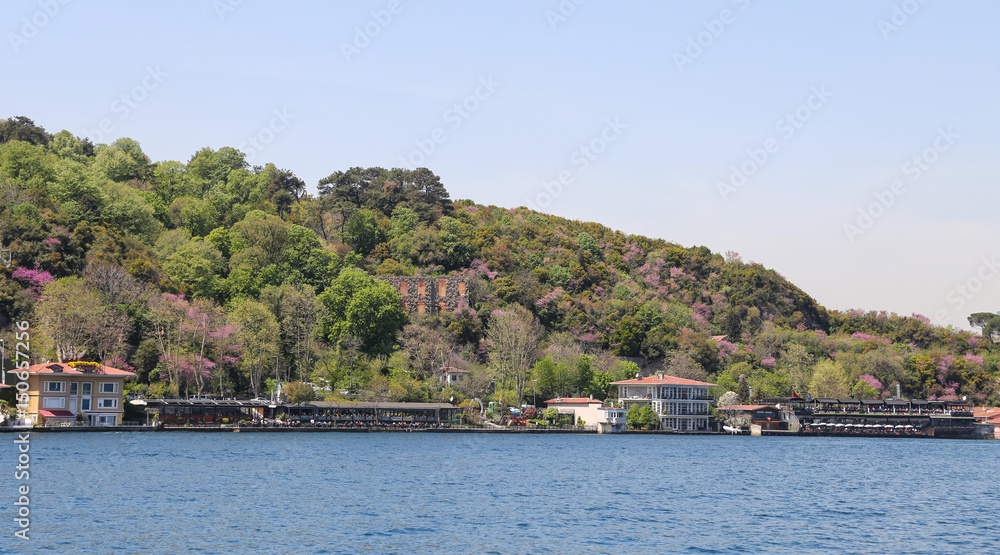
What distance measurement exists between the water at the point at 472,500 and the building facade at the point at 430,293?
30.5 m

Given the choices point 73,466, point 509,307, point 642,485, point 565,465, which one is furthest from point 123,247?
point 642,485

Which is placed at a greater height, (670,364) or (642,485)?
(670,364)

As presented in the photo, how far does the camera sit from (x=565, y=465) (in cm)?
4891

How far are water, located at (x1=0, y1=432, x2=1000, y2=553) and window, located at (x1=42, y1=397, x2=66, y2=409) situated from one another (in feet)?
15.1

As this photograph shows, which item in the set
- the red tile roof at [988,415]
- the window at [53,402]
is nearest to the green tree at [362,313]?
the window at [53,402]

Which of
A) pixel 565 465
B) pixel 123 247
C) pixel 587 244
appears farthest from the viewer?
pixel 587 244

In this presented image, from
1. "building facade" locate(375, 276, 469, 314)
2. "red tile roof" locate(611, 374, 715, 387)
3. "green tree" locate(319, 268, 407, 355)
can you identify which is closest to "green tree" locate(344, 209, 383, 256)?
"building facade" locate(375, 276, 469, 314)

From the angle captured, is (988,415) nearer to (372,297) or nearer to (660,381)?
(660,381)

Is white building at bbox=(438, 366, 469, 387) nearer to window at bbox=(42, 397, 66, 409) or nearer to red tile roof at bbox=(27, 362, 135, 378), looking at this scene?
red tile roof at bbox=(27, 362, 135, 378)

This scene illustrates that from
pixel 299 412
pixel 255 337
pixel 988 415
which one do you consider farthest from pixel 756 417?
pixel 255 337

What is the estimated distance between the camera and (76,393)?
2482 inches

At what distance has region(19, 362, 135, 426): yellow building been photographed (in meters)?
61.5

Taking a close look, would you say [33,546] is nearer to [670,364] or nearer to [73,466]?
[73,466]

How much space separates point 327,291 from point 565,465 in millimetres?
37456
